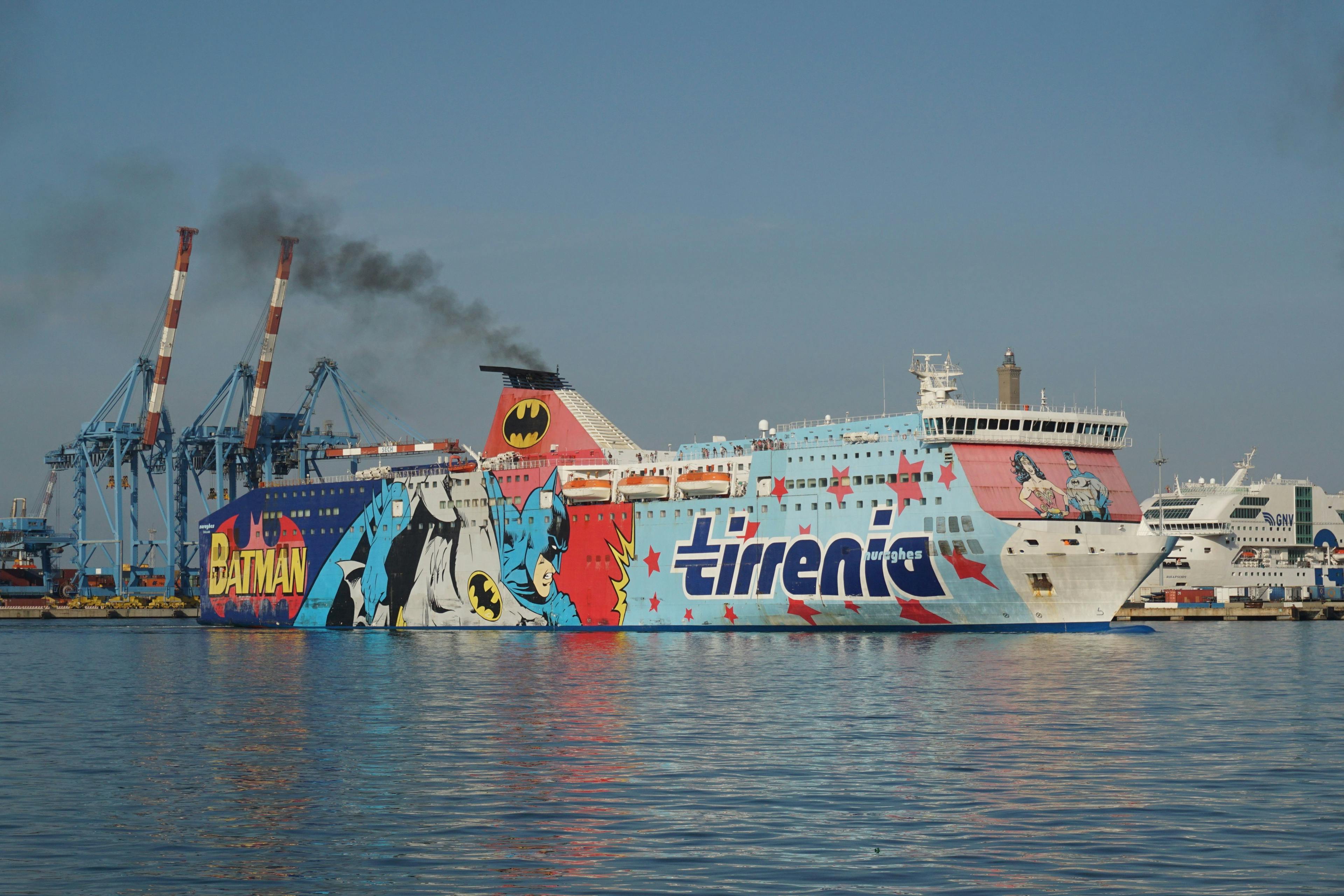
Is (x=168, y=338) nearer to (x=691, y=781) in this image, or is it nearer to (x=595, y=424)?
(x=595, y=424)

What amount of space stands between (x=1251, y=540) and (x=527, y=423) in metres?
72.0

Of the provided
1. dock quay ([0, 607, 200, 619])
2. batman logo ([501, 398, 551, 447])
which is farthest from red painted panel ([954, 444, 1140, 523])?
dock quay ([0, 607, 200, 619])

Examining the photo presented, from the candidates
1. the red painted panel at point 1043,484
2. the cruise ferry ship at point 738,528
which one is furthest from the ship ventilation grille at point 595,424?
the red painted panel at point 1043,484

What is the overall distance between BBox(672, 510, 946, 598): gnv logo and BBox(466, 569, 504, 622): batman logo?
1166 cm

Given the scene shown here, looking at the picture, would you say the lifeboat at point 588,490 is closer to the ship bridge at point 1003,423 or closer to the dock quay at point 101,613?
the ship bridge at point 1003,423

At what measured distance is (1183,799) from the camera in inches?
806

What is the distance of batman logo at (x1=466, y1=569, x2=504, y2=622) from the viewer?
234 feet

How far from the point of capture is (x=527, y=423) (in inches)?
2948

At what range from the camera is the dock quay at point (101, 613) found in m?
118

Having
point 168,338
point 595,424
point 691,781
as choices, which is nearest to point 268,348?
point 168,338

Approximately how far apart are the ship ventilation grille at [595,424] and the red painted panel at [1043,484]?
19935 mm

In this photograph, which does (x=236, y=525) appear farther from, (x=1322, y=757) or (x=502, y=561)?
(x=1322, y=757)

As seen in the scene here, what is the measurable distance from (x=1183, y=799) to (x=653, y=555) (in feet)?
146

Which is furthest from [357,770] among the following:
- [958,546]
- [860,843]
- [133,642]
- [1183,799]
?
[133,642]
